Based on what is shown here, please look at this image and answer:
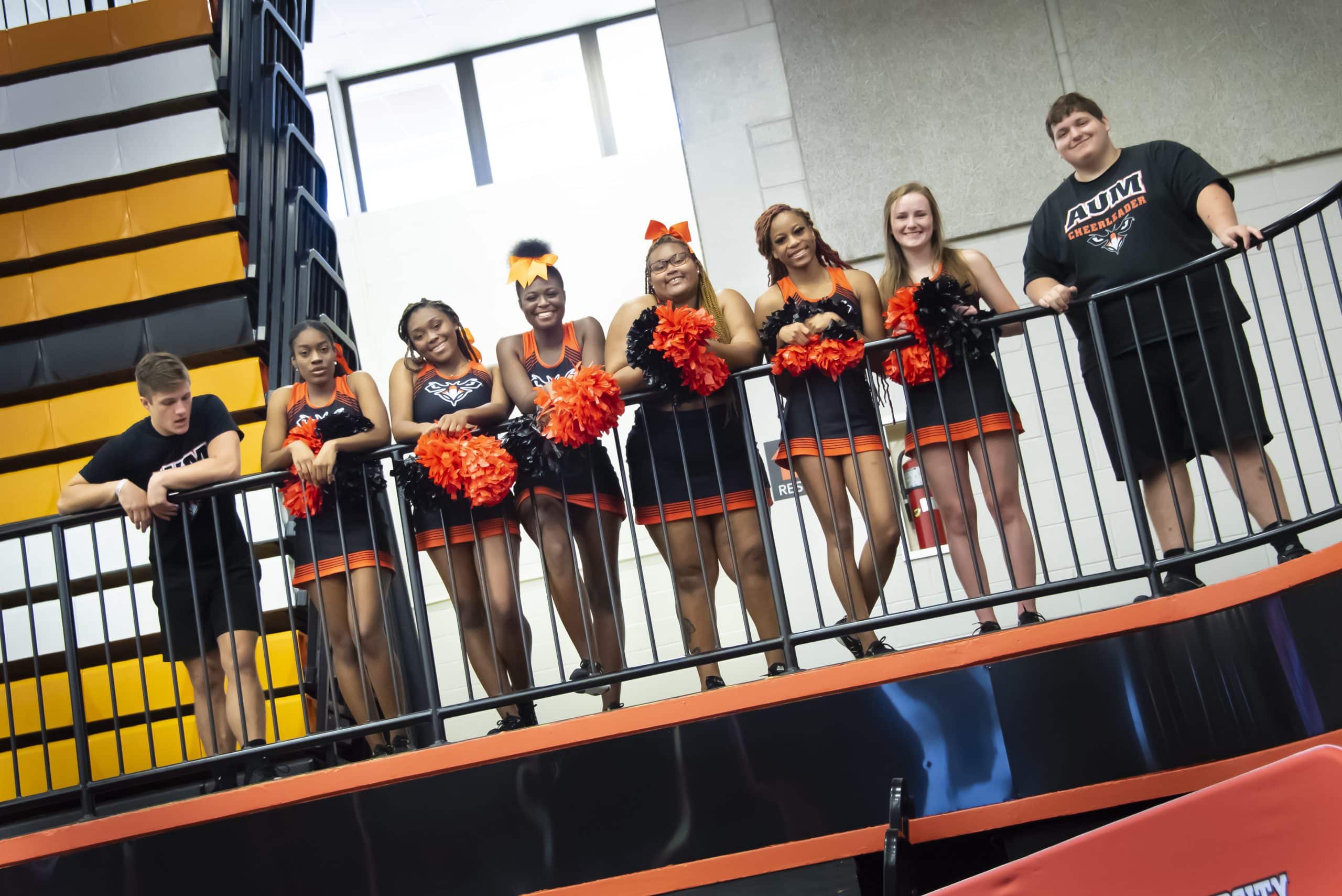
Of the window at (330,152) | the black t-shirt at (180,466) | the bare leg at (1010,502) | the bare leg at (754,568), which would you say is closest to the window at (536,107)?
the window at (330,152)

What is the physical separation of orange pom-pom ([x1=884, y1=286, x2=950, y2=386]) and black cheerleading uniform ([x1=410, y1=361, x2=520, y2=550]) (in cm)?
121

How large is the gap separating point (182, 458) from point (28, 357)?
4.48ft

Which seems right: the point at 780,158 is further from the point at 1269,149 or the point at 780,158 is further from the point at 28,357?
the point at 28,357

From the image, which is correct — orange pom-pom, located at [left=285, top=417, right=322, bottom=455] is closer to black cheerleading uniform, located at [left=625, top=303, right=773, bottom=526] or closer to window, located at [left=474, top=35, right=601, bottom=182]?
black cheerleading uniform, located at [left=625, top=303, right=773, bottom=526]

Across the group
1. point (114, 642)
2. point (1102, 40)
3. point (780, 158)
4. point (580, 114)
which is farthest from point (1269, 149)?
point (114, 642)

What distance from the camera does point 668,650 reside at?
6.24 metres

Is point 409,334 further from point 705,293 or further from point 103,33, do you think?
point 103,33

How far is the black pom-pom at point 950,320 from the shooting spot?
3117 millimetres

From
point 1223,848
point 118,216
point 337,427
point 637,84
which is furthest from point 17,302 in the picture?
point 637,84

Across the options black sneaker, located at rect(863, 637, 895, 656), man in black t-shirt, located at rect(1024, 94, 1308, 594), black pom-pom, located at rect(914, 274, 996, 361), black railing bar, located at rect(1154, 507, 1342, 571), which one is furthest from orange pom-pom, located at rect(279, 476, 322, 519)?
black railing bar, located at rect(1154, 507, 1342, 571)

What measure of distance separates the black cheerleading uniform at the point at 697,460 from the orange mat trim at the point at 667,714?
0.59m

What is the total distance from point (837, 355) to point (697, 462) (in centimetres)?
52

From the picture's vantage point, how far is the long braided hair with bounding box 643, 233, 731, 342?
3.48 meters

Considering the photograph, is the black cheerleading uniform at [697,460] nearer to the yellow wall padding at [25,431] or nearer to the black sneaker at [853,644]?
the black sneaker at [853,644]
